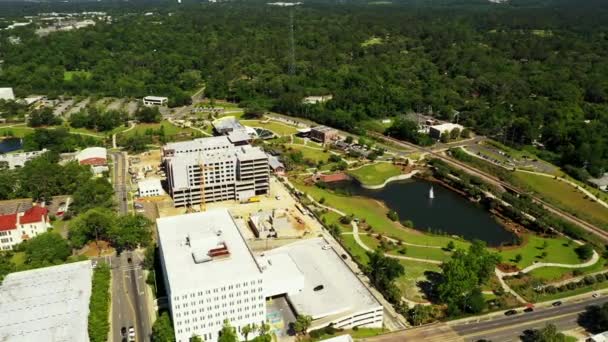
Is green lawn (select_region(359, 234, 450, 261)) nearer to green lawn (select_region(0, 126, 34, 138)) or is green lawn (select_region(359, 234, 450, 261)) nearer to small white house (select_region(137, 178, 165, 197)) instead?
small white house (select_region(137, 178, 165, 197))

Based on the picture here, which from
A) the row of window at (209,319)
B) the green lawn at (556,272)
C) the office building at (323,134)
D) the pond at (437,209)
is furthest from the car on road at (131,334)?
the office building at (323,134)

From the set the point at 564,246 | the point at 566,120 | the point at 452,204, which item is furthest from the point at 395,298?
the point at 566,120

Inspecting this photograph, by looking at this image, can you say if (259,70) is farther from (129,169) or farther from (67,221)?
(67,221)

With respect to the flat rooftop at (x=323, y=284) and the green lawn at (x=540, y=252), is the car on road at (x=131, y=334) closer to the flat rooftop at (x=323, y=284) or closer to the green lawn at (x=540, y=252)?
the flat rooftop at (x=323, y=284)

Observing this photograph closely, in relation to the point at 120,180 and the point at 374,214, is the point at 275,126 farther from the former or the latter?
the point at 374,214

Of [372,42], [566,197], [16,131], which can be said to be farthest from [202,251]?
[372,42]

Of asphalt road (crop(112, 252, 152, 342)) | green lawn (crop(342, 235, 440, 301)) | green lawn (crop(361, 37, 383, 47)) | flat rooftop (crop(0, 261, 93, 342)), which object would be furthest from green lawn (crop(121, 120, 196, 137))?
green lawn (crop(361, 37, 383, 47))
